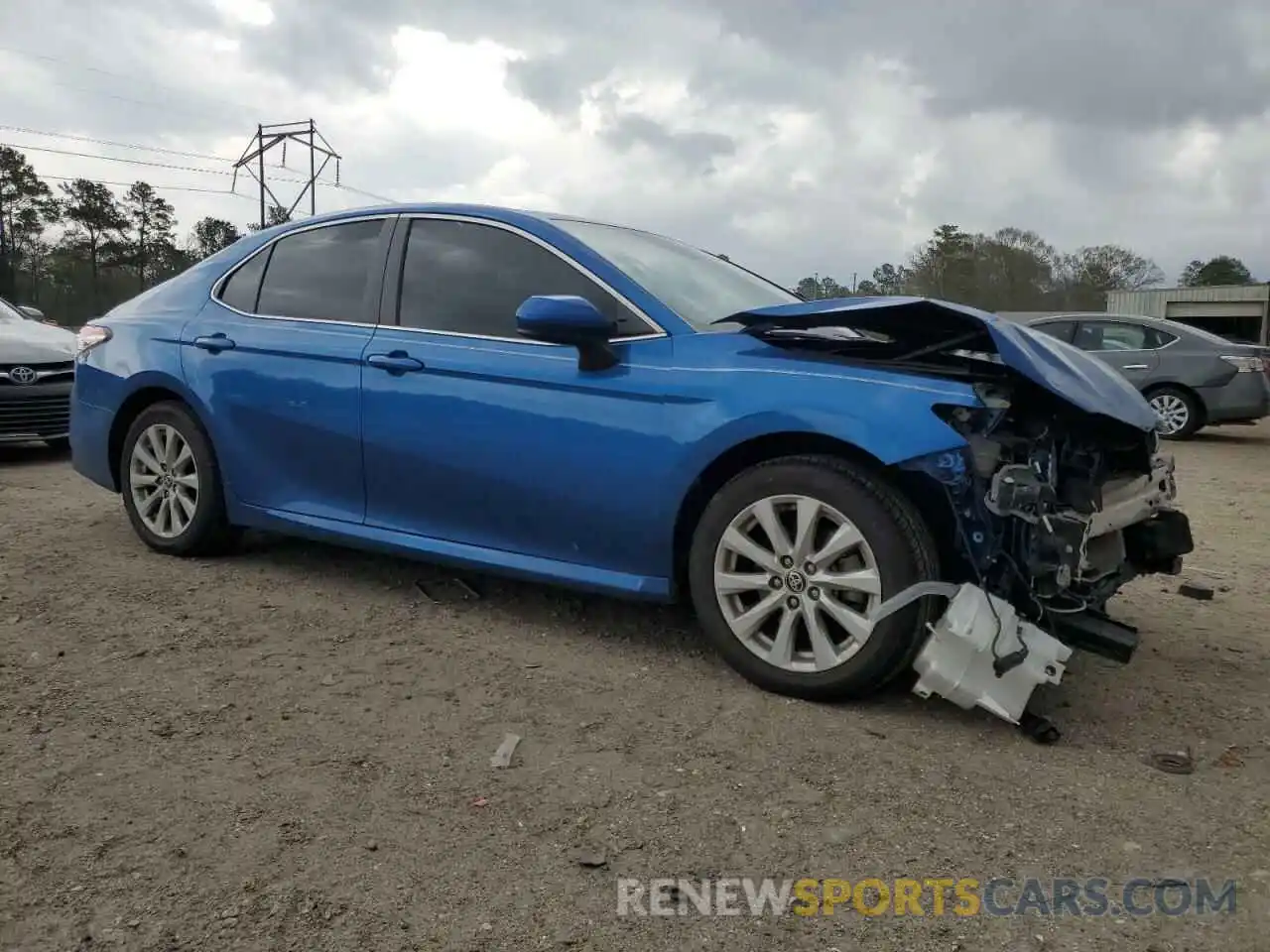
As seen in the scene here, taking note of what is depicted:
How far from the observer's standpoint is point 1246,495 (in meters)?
7.35

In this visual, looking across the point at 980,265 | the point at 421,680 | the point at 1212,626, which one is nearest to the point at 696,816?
the point at 421,680

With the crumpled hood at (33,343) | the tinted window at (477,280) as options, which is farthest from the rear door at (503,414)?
the crumpled hood at (33,343)

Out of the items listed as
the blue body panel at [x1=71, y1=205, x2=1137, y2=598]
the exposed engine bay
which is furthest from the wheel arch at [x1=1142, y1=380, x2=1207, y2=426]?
the blue body panel at [x1=71, y1=205, x2=1137, y2=598]

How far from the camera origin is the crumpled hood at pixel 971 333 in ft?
9.64

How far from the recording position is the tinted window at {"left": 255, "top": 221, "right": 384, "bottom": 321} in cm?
409

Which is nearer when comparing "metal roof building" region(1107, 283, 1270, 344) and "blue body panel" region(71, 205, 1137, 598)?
"blue body panel" region(71, 205, 1137, 598)

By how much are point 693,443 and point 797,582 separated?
54 centimetres

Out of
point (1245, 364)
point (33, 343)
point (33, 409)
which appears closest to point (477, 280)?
point (33, 409)

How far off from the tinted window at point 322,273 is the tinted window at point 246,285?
0.15 feet

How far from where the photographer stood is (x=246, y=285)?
448cm

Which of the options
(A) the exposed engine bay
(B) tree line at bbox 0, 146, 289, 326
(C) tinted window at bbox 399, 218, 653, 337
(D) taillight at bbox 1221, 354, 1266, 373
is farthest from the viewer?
(B) tree line at bbox 0, 146, 289, 326

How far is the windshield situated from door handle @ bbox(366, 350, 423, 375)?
75 cm

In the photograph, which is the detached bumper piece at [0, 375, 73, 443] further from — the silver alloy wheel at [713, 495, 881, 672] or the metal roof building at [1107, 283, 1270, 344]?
the metal roof building at [1107, 283, 1270, 344]

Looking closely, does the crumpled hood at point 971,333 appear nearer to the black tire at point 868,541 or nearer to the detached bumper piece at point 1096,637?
the black tire at point 868,541
